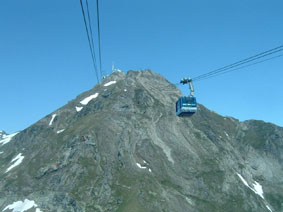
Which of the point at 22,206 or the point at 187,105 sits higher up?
the point at 22,206

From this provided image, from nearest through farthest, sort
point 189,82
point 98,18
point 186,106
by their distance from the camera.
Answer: point 98,18
point 189,82
point 186,106

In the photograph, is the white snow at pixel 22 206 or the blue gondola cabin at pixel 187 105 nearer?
the blue gondola cabin at pixel 187 105

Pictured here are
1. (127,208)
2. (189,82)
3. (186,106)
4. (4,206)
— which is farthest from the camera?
(4,206)

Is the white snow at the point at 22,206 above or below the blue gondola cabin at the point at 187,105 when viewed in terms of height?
above

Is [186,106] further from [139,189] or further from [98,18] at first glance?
[139,189]

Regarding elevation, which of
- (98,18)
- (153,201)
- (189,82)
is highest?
(153,201)

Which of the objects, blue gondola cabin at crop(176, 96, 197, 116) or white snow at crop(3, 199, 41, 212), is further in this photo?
white snow at crop(3, 199, 41, 212)

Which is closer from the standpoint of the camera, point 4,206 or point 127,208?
point 127,208

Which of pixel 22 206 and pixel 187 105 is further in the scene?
pixel 22 206

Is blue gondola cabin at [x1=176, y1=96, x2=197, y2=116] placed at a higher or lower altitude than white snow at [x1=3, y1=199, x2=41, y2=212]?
lower

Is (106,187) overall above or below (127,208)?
above

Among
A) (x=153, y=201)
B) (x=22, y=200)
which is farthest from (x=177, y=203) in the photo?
(x=22, y=200)
